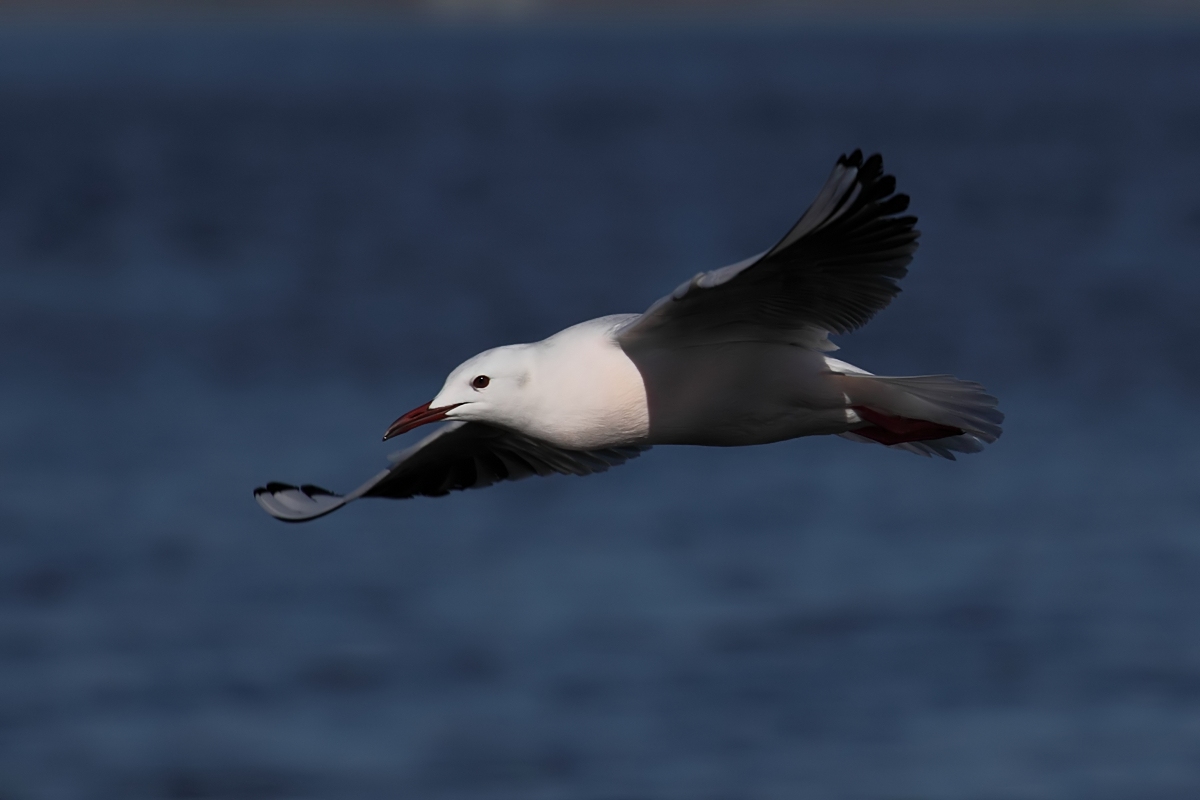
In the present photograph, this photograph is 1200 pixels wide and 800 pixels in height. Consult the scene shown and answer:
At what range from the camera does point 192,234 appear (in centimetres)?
4022

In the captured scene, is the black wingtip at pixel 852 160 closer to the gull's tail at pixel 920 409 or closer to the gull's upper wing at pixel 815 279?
the gull's upper wing at pixel 815 279

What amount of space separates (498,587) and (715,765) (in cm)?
378

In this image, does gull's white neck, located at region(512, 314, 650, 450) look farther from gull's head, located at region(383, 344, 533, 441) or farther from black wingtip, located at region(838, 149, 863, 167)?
black wingtip, located at region(838, 149, 863, 167)

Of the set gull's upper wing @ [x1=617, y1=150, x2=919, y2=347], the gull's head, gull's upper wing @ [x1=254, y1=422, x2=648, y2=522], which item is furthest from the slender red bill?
gull's upper wing @ [x1=254, y1=422, x2=648, y2=522]

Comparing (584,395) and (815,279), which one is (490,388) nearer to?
(584,395)

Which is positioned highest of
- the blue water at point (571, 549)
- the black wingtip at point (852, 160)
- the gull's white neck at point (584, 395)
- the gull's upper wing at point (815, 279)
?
the blue water at point (571, 549)

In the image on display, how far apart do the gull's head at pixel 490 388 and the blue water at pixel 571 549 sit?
7346mm

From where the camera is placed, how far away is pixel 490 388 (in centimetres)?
748

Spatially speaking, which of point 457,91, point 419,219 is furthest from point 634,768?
point 457,91

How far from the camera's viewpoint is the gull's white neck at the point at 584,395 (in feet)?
24.6

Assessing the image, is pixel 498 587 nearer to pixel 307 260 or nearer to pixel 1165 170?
pixel 307 260

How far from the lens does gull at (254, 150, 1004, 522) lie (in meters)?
7.31

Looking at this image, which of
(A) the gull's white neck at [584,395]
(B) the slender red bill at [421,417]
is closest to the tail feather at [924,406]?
(A) the gull's white neck at [584,395]

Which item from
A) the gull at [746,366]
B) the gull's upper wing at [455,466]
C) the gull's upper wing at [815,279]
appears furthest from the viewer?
the gull's upper wing at [455,466]
